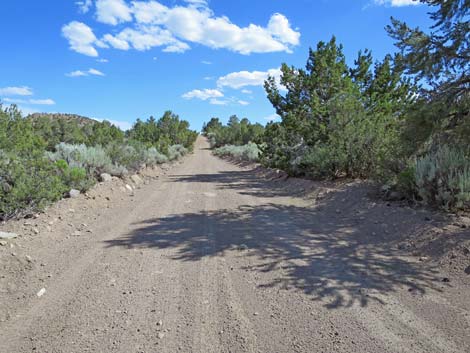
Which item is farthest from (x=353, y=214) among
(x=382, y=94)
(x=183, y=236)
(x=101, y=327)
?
(x=382, y=94)

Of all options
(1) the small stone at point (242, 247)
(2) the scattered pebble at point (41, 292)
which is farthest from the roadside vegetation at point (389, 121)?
(2) the scattered pebble at point (41, 292)

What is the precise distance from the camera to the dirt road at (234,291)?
9.95 feet

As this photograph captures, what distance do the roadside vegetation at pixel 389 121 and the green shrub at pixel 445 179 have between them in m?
0.02

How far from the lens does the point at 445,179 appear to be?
648 cm

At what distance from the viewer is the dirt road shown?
3.03 m

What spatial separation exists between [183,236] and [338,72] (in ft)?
35.6

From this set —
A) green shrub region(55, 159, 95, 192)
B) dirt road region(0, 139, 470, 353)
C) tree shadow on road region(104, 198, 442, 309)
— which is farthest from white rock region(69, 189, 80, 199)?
tree shadow on road region(104, 198, 442, 309)

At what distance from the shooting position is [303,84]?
15.0m

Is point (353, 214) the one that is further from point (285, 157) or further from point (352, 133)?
point (285, 157)

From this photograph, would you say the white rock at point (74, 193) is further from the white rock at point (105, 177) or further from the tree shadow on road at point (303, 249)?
the white rock at point (105, 177)

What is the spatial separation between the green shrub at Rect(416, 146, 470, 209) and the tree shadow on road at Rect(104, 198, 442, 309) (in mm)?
1015

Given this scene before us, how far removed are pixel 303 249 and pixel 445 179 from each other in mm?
3277

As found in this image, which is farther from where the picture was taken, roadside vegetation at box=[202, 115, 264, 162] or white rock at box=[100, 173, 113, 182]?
roadside vegetation at box=[202, 115, 264, 162]

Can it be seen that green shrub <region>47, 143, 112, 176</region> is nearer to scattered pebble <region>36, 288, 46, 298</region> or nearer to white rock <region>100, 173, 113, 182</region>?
white rock <region>100, 173, 113, 182</region>
